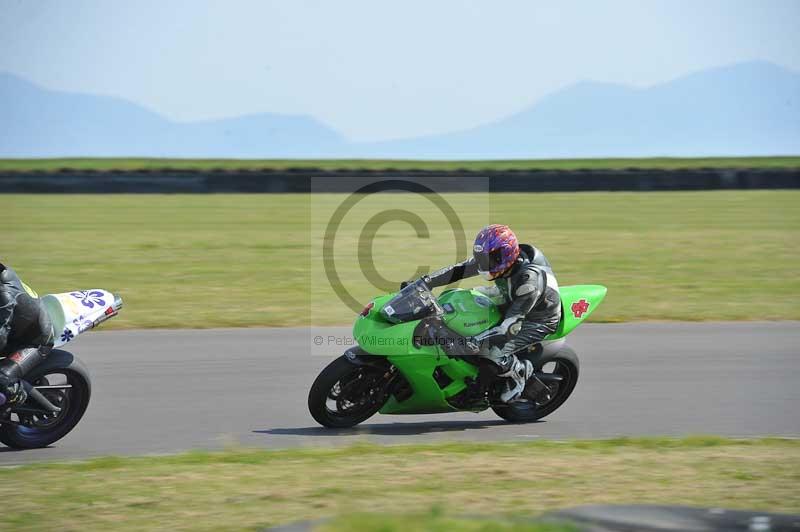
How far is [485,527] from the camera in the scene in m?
4.59

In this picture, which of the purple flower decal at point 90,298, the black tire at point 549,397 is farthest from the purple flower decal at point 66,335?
the black tire at point 549,397

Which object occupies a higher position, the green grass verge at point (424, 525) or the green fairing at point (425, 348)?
the green fairing at point (425, 348)

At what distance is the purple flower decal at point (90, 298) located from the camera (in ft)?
25.3

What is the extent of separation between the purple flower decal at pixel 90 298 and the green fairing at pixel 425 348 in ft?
6.65

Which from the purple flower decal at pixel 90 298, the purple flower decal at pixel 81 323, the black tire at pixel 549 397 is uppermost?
the purple flower decal at pixel 90 298

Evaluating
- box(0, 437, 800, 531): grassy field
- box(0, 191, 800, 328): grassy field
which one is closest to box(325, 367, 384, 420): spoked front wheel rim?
box(0, 437, 800, 531): grassy field

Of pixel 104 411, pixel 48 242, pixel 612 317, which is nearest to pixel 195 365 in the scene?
pixel 104 411

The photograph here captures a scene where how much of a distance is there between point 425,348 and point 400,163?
1670 inches

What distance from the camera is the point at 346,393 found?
7.61 meters

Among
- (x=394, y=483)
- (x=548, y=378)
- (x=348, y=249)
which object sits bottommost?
(x=394, y=483)

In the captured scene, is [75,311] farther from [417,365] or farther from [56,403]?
[417,365]

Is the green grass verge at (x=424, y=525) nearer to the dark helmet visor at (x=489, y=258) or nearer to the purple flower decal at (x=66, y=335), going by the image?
the dark helmet visor at (x=489, y=258)

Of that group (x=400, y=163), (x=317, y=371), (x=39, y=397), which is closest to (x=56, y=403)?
(x=39, y=397)

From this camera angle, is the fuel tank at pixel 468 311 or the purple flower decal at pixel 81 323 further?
the fuel tank at pixel 468 311
